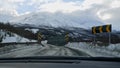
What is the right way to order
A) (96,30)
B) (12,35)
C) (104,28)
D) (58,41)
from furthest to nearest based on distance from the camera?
(12,35) < (58,41) < (96,30) < (104,28)

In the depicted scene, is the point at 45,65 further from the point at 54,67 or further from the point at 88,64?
the point at 88,64

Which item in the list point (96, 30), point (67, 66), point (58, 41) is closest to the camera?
point (67, 66)

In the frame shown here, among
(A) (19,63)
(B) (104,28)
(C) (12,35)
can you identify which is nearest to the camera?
(A) (19,63)

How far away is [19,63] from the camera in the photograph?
4008 millimetres

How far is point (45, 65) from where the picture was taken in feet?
12.5

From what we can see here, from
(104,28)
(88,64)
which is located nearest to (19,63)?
(88,64)

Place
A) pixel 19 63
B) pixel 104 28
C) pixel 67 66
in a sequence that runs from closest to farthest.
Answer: pixel 67 66
pixel 19 63
pixel 104 28

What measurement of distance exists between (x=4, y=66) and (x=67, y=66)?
0.65 m

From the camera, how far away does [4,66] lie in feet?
12.8

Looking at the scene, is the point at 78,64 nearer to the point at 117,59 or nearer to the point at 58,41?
the point at 117,59

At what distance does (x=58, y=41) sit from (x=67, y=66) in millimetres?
72475

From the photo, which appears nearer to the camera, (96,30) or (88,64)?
(88,64)

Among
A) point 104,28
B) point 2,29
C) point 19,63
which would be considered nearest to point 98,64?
point 19,63

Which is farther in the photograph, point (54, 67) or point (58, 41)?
point (58, 41)
